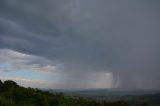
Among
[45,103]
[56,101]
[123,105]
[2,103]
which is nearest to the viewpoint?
[2,103]

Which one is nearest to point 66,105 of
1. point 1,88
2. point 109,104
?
point 109,104

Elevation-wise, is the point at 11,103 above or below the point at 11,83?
below

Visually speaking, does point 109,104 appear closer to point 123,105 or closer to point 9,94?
point 123,105

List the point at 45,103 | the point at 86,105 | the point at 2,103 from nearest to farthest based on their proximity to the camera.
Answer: the point at 2,103, the point at 45,103, the point at 86,105

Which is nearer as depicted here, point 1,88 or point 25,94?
point 25,94

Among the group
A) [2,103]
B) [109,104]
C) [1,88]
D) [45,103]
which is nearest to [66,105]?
[45,103]

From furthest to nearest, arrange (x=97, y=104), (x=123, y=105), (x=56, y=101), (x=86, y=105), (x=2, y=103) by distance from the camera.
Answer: (x=123, y=105), (x=97, y=104), (x=86, y=105), (x=56, y=101), (x=2, y=103)

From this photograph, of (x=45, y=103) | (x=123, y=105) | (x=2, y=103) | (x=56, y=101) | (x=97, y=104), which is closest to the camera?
(x=2, y=103)

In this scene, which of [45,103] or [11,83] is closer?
[45,103]

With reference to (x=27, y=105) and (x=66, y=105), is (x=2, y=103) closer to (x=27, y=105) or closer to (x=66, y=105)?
(x=27, y=105)
